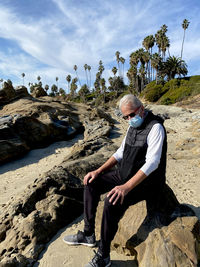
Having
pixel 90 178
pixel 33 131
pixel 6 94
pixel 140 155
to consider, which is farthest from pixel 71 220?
pixel 6 94

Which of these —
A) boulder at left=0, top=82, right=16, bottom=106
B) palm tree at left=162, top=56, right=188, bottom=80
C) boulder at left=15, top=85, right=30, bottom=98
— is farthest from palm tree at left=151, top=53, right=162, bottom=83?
boulder at left=0, top=82, right=16, bottom=106

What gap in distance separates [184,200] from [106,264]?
2.88 metres

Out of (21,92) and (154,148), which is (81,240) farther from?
(21,92)

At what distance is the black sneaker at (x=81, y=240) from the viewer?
3035 mm

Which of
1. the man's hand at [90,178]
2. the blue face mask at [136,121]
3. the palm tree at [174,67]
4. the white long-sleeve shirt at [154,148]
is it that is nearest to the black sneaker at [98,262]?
the man's hand at [90,178]

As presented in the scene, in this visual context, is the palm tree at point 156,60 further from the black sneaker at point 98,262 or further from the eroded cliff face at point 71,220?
the black sneaker at point 98,262

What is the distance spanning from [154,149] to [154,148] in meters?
0.01

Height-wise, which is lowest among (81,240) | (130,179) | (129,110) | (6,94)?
(81,240)

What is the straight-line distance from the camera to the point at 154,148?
2.69 meters

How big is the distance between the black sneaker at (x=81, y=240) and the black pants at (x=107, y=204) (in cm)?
12

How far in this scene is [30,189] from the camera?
4.23 metres

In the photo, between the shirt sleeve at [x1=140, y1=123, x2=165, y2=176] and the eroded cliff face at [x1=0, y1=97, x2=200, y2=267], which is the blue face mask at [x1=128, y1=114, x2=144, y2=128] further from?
the eroded cliff face at [x1=0, y1=97, x2=200, y2=267]

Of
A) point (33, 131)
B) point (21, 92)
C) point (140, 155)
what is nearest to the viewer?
point (140, 155)

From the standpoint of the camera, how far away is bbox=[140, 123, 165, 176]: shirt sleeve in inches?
103
